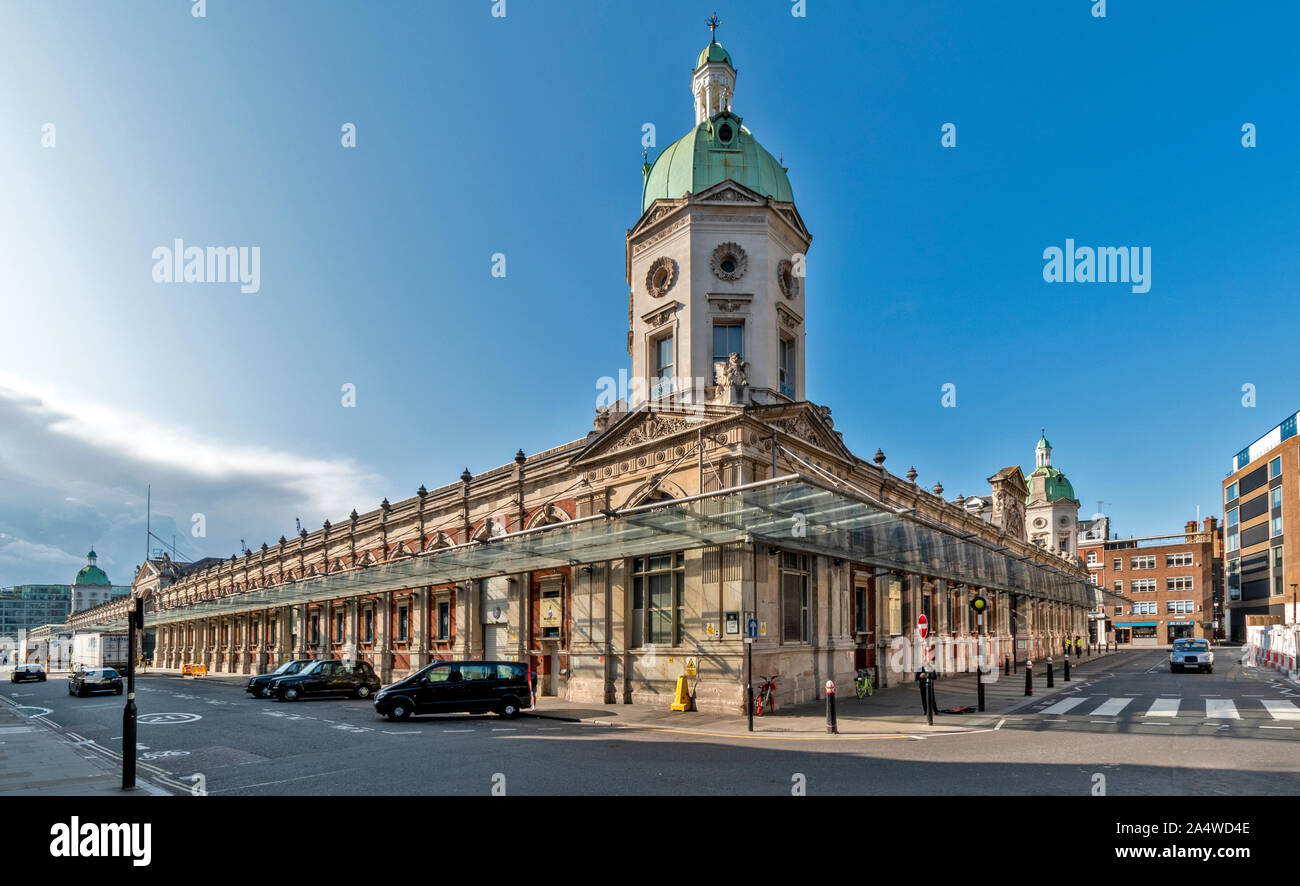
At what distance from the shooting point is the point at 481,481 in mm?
37562

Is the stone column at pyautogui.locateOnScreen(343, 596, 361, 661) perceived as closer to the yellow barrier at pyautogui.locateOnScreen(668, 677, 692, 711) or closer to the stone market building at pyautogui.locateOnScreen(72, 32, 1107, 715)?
the stone market building at pyautogui.locateOnScreen(72, 32, 1107, 715)

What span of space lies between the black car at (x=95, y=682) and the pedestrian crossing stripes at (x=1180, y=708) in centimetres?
4002

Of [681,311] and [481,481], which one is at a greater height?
[681,311]

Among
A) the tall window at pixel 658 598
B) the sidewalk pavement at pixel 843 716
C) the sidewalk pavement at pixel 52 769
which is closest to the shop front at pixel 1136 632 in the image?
the sidewalk pavement at pixel 843 716

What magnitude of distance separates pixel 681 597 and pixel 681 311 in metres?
10.3

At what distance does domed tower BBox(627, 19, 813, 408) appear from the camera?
29.5 m

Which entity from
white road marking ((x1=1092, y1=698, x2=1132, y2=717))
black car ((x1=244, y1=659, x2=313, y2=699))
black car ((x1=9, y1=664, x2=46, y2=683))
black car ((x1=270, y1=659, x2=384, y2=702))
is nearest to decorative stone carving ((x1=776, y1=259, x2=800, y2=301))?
white road marking ((x1=1092, y1=698, x2=1132, y2=717))

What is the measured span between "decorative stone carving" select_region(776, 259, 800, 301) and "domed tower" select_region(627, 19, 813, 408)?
44 millimetres

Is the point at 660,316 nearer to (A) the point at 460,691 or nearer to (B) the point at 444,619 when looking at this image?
(A) the point at 460,691

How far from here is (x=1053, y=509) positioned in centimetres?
8331

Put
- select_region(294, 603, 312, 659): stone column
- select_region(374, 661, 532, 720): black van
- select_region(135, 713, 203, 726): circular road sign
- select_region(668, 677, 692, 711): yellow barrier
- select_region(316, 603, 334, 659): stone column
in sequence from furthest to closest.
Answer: select_region(294, 603, 312, 659): stone column
select_region(316, 603, 334, 659): stone column
select_region(668, 677, 692, 711): yellow barrier
select_region(374, 661, 532, 720): black van
select_region(135, 713, 203, 726): circular road sign
